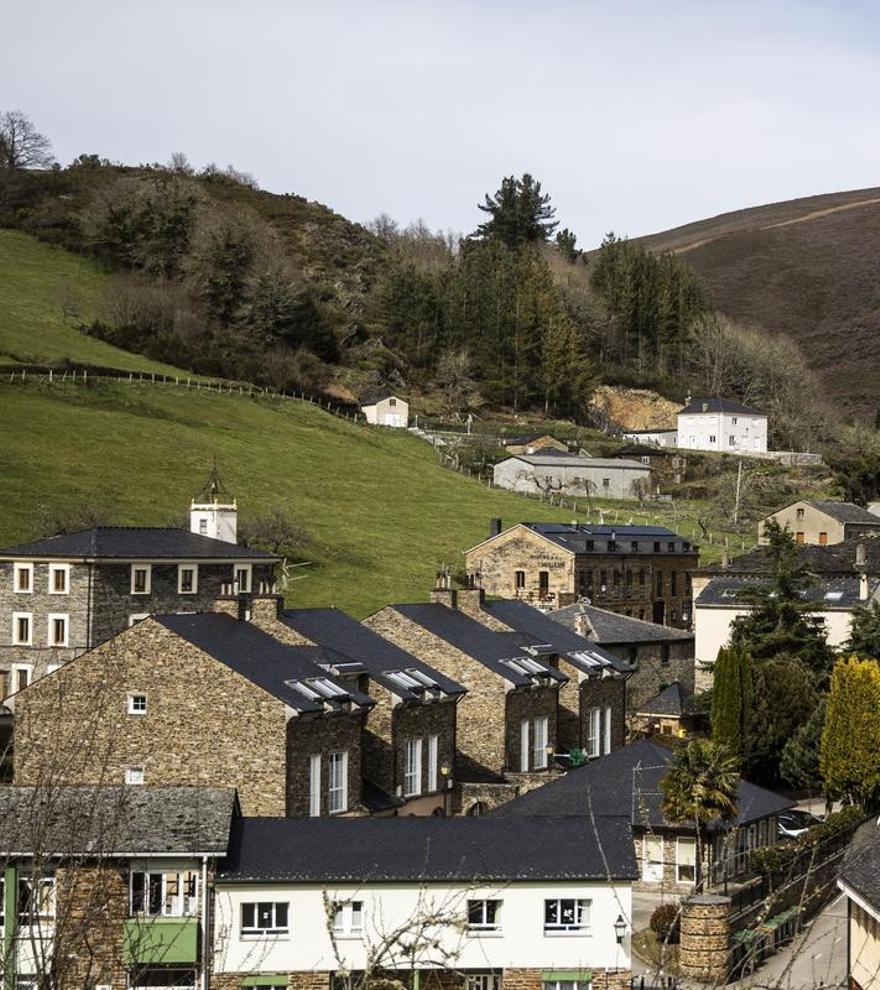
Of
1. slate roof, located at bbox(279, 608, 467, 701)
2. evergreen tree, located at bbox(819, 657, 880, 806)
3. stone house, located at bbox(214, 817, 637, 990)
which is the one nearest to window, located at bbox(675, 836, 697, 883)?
slate roof, located at bbox(279, 608, 467, 701)

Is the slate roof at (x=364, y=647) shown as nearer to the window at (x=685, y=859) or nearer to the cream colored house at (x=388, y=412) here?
the window at (x=685, y=859)

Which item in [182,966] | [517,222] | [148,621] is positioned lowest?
[182,966]

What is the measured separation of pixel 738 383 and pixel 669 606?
279 ft

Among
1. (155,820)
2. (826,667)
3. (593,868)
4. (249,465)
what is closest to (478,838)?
(593,868)

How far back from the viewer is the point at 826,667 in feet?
218

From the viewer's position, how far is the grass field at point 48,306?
123 meters

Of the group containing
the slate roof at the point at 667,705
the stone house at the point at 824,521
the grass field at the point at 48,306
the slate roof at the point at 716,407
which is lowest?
the slate roof at the point at 667,705

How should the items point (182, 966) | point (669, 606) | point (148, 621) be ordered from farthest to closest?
point (669, 606) < point (148, 621) < point (182, 966)

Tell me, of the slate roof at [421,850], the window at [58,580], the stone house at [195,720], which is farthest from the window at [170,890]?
the window at [58,580]

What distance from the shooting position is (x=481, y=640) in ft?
185

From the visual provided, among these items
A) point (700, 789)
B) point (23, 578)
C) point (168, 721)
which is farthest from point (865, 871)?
point (23, 578)

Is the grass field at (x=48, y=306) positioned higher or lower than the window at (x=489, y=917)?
higher

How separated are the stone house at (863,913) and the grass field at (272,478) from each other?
4518 centimetres

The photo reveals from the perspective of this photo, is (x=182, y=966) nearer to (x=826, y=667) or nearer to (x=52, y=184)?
(x=826, y=667)
